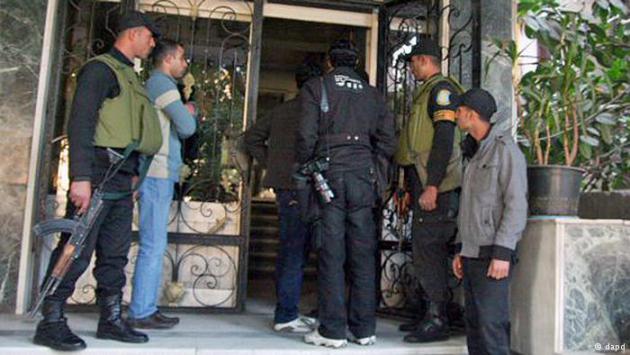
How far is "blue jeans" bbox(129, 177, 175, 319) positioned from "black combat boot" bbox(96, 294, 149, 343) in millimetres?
248

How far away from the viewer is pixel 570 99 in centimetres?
319

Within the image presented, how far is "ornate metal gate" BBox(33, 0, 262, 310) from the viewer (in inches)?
149

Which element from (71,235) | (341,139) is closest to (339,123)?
(341,139)

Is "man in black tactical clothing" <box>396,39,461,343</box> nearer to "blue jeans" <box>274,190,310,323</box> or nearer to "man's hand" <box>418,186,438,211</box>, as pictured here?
"man's hand" <box>418,186,438,211</box>

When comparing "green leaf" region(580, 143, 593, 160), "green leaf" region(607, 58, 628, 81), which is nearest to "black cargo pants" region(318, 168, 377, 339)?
"green leaf" region(580, 143, 593, 160)

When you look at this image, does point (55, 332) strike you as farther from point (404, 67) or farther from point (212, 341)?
point (404, 67)

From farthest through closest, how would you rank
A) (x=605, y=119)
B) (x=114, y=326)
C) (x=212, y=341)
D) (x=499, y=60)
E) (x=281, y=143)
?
(x=499, y=60) → (x=281, y=143) → (x=605, y=119) → (x=212, y=341) → (x=114, y=326)

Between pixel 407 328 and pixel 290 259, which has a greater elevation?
pixel 290 259

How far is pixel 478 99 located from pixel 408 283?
5.74ft

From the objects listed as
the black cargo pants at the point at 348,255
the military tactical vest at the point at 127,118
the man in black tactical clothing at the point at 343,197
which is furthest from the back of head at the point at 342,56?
the military tactical vest at the point at 127,118

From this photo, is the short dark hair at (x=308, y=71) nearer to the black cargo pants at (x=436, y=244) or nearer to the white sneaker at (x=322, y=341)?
the black cargo pants at (x=436, y=244)

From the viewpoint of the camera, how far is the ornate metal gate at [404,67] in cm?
398

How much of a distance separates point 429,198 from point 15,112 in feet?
8.83

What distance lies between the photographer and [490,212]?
2625 mm
